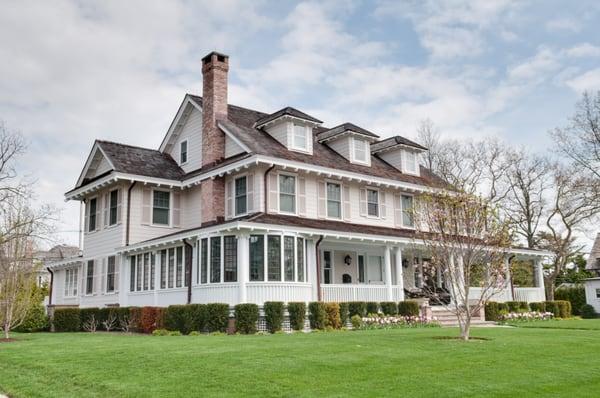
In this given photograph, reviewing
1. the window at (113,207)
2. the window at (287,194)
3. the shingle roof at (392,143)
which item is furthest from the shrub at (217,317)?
the shingle roof at (392,143)

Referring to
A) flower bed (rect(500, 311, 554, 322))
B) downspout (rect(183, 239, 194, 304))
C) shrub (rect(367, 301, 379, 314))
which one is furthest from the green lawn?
flower bed (rect(500, 311, 554, 322))

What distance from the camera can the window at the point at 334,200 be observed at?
78.8 ft

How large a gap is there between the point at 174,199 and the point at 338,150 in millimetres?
7916

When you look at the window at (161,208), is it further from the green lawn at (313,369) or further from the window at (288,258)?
the green lawn at (313,369)

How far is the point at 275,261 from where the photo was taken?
1928cm

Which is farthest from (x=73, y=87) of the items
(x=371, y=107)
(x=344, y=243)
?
(x=371, y=107)

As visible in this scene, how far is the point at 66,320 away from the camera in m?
23.4

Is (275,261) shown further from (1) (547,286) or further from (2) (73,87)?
(1) (547,286)

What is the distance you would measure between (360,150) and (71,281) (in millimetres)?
16138

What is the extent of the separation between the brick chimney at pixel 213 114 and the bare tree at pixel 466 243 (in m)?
11.7

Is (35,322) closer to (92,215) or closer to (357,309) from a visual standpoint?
(92,215)

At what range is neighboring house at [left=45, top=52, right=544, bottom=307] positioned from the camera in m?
19.6

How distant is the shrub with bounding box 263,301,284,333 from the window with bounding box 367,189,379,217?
8.65 m

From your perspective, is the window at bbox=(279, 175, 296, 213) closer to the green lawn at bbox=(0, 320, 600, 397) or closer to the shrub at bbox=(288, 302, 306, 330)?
the shrub at bbox=(288, 302, 306, 330)
